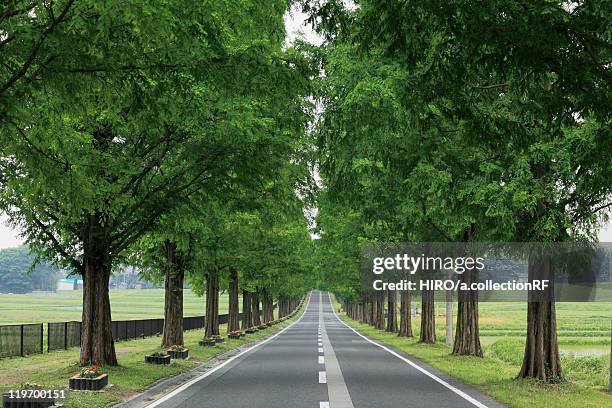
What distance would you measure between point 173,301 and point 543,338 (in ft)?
48.2

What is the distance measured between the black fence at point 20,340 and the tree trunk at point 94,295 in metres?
8.84

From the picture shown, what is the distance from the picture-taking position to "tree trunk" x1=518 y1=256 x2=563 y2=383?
16.4 meters

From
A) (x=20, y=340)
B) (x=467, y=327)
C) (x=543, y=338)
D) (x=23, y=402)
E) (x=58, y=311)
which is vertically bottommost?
(x=58, y=311)

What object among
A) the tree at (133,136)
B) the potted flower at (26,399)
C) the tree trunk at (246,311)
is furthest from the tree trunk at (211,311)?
the potted flower at (26,399)

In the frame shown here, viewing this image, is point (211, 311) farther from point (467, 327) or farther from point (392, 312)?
point (392, 312)

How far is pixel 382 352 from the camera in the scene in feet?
90.6

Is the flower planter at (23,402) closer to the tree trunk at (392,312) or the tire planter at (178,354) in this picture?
the tire planter at (178,354)

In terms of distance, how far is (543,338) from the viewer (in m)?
16.6

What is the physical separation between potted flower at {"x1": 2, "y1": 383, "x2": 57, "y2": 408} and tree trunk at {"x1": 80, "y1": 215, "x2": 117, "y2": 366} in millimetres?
7018

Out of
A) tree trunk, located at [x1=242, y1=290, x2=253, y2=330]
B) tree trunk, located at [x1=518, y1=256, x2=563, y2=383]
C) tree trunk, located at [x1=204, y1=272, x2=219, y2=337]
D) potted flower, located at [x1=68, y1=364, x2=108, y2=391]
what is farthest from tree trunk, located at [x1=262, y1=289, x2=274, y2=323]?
potted flower, located at [x1=68, y1=364, x2=108, y2=391]

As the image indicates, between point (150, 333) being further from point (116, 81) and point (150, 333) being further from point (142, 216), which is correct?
point (116, 81)

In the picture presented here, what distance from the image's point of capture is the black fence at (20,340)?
25.2 metres

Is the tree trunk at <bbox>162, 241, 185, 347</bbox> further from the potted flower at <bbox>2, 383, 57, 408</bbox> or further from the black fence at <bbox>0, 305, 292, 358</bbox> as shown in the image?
the potted flower at <bbox>2, 383, 57, 408</bbox>

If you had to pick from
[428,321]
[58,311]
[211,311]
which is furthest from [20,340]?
[58,311]
